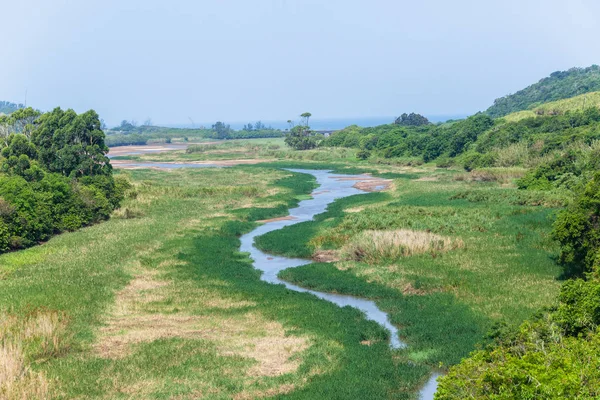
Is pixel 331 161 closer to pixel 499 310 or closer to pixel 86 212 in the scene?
pixel 86 212

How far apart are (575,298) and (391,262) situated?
17.1 metres

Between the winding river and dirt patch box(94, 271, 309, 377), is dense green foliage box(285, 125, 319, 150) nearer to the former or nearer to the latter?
the winding river

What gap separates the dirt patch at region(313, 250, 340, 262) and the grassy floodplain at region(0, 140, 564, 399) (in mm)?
164

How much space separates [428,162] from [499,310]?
273 ft

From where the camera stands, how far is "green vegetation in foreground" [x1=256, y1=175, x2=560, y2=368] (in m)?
25.0

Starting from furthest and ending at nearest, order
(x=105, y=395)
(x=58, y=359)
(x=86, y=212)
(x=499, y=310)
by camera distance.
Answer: (x=86, y=212)
(x=499, y=310)
(x=58, y=359)
(x=105, y=395)

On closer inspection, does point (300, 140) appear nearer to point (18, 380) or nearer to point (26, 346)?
point (26, 346)

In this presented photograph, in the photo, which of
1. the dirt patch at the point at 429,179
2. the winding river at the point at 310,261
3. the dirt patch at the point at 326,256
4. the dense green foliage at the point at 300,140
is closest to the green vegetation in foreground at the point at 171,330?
the winding river at the point at 310,261

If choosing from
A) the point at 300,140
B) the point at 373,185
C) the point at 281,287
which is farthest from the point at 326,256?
the point at 300,140

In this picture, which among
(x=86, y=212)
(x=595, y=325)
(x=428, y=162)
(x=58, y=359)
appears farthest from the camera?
(x=428, y=162)

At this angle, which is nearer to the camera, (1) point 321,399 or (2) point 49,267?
(1) point 321,399

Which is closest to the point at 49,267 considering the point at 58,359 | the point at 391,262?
the point at 58,359

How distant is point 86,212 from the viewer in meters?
50.7

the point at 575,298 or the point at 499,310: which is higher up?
the point at 575,298
